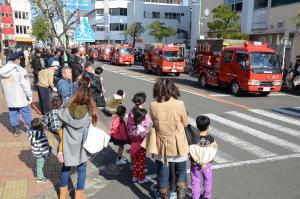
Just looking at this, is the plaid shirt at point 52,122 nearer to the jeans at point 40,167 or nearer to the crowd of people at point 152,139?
the crowd of people at point 152,139

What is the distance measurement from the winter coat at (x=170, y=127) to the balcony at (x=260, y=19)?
28585 mm

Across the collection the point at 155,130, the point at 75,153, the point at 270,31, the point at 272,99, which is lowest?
the point at 272,99

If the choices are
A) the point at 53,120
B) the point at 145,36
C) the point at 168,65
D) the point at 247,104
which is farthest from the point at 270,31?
the point at 145,36

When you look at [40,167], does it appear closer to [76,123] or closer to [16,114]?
[76,123]

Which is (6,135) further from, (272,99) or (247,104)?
(272,99)

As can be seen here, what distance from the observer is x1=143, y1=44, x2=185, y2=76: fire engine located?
2527 centimetres

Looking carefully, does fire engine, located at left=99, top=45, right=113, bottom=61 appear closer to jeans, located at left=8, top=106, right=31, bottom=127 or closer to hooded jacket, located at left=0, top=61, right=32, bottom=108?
jeans, located at left=8, top=106, right=31, bottom=127

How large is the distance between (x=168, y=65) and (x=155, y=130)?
21.0 metres

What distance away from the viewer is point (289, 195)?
512 cm

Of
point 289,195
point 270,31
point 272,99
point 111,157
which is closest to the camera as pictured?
point 289,195

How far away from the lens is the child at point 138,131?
17.7ft

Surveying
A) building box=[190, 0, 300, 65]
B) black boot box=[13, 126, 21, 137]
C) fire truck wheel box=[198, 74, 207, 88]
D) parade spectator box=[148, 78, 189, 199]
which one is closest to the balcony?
building box=[190, 0, 300, 65]

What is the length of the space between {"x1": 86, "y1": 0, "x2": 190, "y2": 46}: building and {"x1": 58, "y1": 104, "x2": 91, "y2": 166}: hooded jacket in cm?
6687

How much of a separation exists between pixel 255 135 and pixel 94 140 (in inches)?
211
